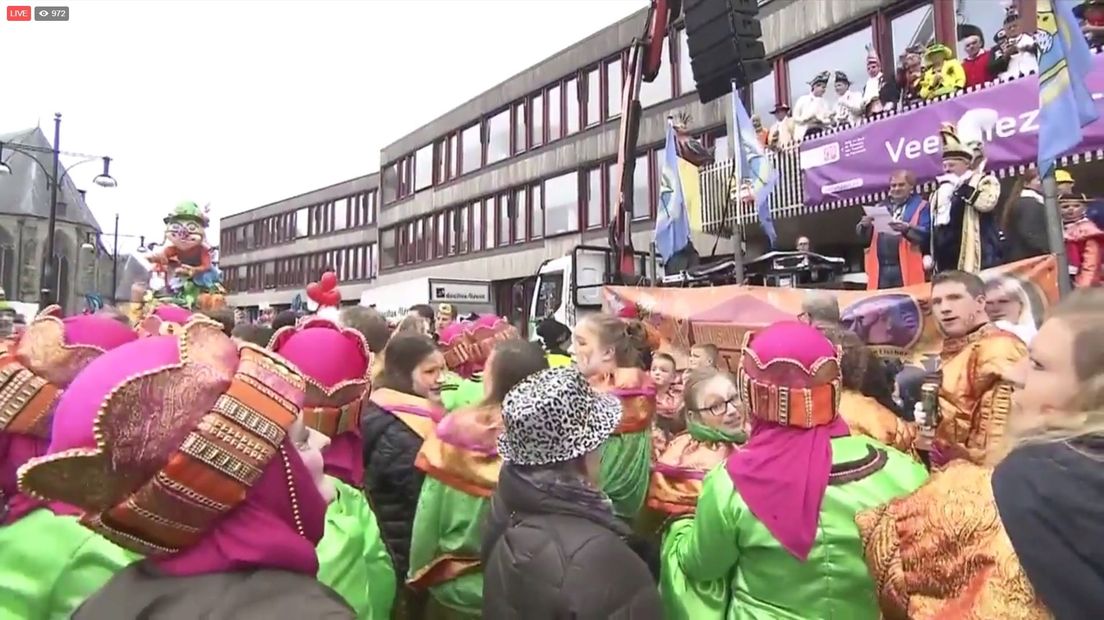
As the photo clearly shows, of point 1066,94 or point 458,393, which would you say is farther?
point 1066,94

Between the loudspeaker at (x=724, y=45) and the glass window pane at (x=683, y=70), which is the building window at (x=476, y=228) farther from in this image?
the loudspeaker at (x=724, y=45)

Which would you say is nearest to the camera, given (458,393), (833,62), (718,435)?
(718,435)

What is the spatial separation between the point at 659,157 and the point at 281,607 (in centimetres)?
2301

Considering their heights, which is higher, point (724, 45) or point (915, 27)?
point (915, 27)

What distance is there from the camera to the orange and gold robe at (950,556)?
64.2 inches

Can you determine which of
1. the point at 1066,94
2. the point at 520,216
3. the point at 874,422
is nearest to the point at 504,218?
the point at 520,216

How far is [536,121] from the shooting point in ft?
97.8

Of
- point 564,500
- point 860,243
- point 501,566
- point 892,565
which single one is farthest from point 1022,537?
point 860,243

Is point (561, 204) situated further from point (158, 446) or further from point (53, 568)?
point (158, 446)

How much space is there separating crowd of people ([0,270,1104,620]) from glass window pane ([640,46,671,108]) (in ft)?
66.1

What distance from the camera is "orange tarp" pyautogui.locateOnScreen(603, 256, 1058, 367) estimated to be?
5297 millimetres

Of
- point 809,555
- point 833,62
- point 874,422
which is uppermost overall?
point 833,62

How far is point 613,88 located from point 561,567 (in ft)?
82.4

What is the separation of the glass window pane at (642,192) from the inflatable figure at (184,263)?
1720cm
